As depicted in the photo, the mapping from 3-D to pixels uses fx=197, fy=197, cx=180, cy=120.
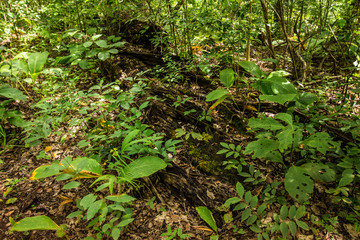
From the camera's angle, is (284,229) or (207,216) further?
(207,216)

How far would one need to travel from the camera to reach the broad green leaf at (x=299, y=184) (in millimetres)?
1617

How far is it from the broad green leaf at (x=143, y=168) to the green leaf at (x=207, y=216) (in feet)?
1.88

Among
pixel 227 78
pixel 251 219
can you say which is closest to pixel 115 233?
pixel 251 219

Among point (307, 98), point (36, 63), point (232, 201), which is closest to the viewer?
point (232, 201)

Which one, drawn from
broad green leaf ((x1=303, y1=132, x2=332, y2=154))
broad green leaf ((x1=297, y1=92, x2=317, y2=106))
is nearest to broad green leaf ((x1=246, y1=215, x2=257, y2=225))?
broad green leaf ((x1=303, y1=132, x2=332, y2=154))

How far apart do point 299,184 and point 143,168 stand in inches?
52.1

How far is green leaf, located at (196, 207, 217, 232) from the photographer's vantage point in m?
1.71

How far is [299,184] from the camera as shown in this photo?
1.67 metres

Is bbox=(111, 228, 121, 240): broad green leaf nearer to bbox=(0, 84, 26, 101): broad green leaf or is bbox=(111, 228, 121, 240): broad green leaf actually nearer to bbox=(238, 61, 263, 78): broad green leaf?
bbox=(0, 84, 26, 101): broad green leaf

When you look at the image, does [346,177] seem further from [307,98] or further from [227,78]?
[227,78]

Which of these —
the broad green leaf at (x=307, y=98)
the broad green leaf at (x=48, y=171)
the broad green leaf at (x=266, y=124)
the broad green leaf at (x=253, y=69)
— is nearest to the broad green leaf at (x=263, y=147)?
the broad green leaf at (x=266, y=124)

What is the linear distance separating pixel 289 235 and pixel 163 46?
11.3 feet

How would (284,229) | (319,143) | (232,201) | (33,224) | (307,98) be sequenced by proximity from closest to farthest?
(33,224) < (284,229) < (319,143) < (232,201) < (307,98)

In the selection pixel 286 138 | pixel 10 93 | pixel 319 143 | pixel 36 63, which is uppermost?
pixel 36 63
